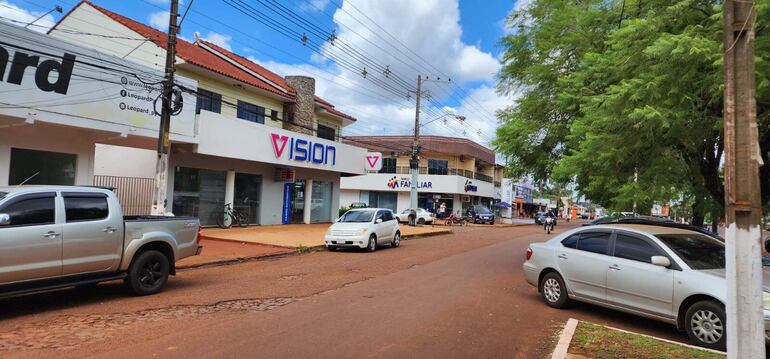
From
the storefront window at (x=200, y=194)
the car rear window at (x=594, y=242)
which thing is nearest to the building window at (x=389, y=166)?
the storefront window at (x=200, y=194)

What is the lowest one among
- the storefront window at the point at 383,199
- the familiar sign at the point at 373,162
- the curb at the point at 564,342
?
the curb at the point at 564,342

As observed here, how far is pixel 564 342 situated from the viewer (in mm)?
6094

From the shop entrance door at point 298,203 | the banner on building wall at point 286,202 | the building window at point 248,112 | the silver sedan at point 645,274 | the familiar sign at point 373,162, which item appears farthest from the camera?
the familiar sign at point 373,162

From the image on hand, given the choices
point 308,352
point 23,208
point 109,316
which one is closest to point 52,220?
point 23,208

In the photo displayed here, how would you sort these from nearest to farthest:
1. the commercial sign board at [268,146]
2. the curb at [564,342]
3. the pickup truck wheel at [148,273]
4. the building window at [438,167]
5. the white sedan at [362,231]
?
the curb at [564,342] < the pickup truck wheel at [148,273] < the white sedan at [362,231] < the commercial sign board at [268,146] < the building window at [438,167]

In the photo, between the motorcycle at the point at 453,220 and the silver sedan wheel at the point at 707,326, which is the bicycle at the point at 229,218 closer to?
the silver sedan wheel at the point at 707,326

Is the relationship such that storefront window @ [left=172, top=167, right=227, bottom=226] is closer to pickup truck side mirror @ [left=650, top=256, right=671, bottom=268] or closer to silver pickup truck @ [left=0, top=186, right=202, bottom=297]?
silver pickup truck @ [left=0, top=186, right=202, bottom=297]

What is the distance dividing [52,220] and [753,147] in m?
8.63

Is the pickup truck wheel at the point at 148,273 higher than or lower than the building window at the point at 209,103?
lower

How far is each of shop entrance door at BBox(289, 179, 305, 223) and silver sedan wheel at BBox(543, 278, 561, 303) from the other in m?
20.4

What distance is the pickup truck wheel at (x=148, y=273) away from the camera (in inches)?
350

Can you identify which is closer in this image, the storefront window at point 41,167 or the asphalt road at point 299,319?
the asphalt road at point 299,319

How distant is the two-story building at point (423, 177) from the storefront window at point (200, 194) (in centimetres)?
2852

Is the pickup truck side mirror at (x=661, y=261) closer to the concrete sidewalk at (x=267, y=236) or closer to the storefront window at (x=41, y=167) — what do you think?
the concrete sidewalk at (x=267, y=236)
